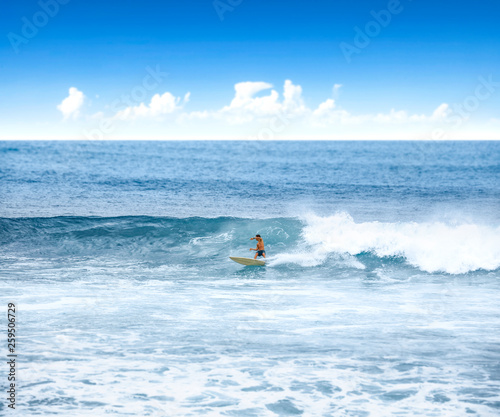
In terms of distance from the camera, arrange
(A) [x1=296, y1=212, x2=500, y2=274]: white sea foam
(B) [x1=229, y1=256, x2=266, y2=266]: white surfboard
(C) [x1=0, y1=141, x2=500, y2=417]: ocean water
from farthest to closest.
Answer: (B) [x1=229, y1=256, x2=266, y2=266]: white surfboard, (A) [x1=296, y1=212, x2=500, y2=274]: white sea foam, (C) [x1=0, y1=141, x2=500, y2=417]: ocean water

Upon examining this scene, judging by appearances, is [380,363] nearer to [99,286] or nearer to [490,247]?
[99,286]

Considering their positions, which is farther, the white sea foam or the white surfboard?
the white surfboard

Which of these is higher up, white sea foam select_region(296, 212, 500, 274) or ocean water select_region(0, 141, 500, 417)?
white sea foam select_region(296, 212, 500, 274)

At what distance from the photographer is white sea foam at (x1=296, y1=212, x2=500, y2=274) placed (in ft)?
61.4

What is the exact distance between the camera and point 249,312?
1309 centimetres

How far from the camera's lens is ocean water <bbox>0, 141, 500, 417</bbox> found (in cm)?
880

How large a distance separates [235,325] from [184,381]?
2.95 m

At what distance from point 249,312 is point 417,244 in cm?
995

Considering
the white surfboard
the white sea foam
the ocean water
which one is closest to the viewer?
the ocean water

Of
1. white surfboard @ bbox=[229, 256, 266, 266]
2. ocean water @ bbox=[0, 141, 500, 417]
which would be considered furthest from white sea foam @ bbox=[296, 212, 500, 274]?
white surfboard @ bbox=[229, 256, 266, 266]

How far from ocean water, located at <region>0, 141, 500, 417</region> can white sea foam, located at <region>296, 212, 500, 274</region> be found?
0.27 feet

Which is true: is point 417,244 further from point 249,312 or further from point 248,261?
point 249,312

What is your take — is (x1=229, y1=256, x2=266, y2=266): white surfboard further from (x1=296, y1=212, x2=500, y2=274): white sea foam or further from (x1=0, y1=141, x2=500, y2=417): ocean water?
(x1=296, y1=212, x2=500, y2=274): white sea foam

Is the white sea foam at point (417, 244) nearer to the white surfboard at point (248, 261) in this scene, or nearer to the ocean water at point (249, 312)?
the ocean water at point (249, 312)
